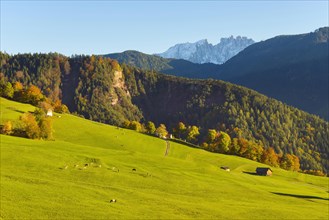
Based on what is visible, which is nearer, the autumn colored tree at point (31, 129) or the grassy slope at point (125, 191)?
the grassy slope at point (125, 191)

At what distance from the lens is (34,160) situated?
70.6 metres

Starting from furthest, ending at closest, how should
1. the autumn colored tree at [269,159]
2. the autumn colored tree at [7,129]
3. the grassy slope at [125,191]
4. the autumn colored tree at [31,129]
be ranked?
the autumn colored tree at [269,159] → the autumn colored tree at [7,129] → the autumn colored tree at [31,129] → the grassy slope at [125,191]

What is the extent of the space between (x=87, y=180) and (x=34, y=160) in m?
13.0

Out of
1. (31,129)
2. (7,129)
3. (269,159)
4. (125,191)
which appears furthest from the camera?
(269,159)

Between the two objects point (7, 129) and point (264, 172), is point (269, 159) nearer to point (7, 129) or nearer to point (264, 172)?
point (264, 172)

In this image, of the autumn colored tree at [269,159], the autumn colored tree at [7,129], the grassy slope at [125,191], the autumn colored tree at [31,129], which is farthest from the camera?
the autumn colored tree at [269,159]

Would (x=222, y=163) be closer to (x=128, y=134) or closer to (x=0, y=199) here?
(x=128, y=134)

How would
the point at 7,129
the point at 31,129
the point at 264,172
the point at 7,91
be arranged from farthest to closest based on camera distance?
the point at 7,91 < the point at 264,172 < the point at 7,129 < the point at 31,129

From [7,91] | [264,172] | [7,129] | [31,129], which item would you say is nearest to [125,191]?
[31,129]

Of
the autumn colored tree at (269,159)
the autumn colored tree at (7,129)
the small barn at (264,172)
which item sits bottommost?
the autumn colored tree at (269,159)

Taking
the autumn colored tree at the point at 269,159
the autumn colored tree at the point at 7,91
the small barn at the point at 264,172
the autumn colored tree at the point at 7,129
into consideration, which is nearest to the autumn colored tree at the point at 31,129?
the autumn colored tree at the point at 7,129

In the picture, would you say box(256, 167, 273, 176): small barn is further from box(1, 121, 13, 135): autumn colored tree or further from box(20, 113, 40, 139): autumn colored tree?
box(1, 121, 13, 135): autumn colored tree

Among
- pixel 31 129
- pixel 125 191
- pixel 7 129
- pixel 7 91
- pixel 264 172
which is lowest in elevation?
pixel 264 172

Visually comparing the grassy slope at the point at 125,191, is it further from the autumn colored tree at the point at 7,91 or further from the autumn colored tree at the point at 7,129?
the autumn colored tree at the point at 7,91
